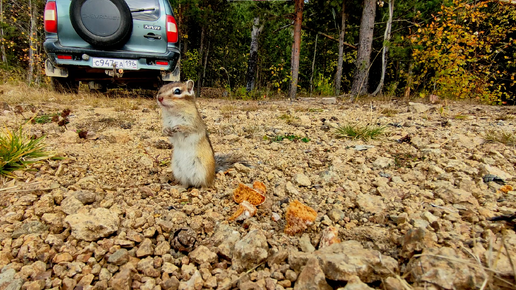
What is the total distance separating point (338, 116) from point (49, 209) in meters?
4.24

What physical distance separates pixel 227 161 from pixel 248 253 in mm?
1354

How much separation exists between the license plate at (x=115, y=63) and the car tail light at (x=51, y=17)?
0.94m

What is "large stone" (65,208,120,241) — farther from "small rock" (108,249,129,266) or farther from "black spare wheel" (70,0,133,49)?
"black spare wheel" (70,0,133,49)

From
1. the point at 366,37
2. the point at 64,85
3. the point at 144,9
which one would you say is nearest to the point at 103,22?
the point at 144,9

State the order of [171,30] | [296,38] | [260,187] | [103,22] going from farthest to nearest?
[296,38] → [171,30] → [103,22] → [260,187]

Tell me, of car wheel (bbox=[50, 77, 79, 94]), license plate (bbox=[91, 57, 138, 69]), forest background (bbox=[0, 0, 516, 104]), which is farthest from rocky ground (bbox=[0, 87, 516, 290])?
car wheel (bbox=[50, 77, 79, 94])

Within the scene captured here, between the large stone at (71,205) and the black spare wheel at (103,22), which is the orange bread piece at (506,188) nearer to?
the large stone at (71,205)

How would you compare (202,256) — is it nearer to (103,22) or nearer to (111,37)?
(111,37)

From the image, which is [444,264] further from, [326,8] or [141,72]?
[326,8]

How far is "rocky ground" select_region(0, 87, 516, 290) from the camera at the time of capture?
1314 mm

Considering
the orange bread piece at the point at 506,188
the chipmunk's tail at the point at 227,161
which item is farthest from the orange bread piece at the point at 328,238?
the orange bread piece at the point at 506,188

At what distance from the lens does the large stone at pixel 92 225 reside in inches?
64.0

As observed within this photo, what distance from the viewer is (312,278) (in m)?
1.28

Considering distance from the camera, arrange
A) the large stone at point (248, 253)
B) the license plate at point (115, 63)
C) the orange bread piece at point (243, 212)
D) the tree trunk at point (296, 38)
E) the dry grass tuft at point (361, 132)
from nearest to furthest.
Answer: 1. the large stone at point (248, 253)
2. the orange bread piece at point (243, 212)
3. the dry grass tuft at point (361, 132)
4. the license plate at point (115, 63)
5. the tree trunk at point (296, 38)
